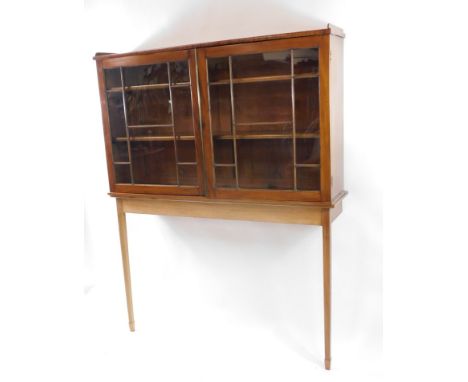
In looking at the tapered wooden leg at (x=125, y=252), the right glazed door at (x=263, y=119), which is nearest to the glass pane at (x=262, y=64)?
the right glazed door at (x=263, y=119)

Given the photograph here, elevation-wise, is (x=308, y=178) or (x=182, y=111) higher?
(x=182, y=111)

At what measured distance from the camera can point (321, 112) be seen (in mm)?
1721

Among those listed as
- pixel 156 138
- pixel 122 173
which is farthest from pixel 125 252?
pixel 156 138

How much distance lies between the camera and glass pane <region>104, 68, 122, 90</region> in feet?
6.87

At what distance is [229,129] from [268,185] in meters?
0.31

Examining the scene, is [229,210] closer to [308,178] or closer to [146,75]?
[308,178]

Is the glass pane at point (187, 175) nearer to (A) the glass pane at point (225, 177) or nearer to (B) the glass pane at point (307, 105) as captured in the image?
(A) the glass pane at point (225, 177)

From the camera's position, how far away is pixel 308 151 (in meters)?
1.79

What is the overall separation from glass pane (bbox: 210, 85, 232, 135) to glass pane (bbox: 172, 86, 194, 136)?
0.43 ft

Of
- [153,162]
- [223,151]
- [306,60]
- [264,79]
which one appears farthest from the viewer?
[153,162]

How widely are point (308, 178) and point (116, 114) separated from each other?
39.9 inches

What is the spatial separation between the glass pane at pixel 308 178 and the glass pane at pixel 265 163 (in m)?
→ 0.04

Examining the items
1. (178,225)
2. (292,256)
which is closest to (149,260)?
(178,225)

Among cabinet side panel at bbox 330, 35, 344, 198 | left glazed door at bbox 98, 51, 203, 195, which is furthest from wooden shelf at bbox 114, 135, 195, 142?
cabinet side panel at bbox 330, 35, 344, 198
